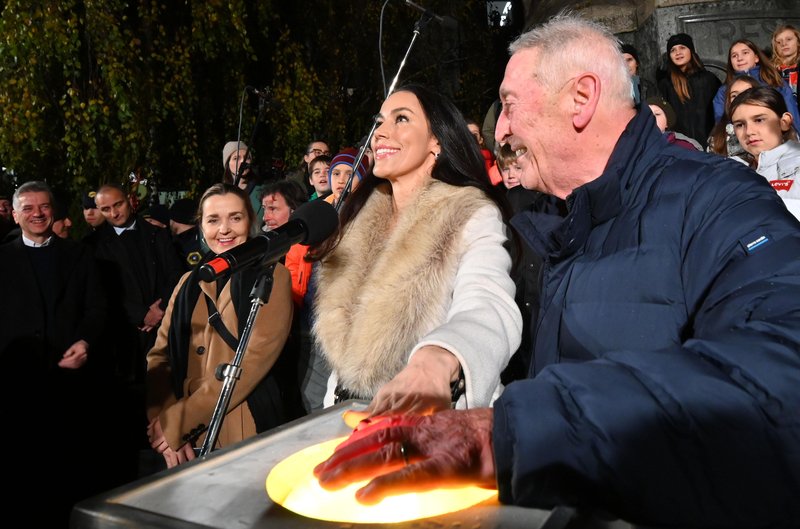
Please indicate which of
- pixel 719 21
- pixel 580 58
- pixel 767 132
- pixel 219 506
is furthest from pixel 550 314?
pixel 719 21

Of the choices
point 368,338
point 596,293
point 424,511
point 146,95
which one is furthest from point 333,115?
point 424,511

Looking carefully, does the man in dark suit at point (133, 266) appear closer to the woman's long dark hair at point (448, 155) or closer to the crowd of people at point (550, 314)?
the crowd of people at point (550, 314)

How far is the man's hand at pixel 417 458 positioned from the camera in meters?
0.80

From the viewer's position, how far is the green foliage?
8617 millimetres

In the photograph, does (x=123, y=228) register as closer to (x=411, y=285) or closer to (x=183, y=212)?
(x=183, y=212)

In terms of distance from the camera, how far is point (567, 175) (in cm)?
169

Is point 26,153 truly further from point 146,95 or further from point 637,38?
point 637,38

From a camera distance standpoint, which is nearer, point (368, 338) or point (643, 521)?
point (643, 521)

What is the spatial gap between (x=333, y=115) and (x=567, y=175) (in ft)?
34.3

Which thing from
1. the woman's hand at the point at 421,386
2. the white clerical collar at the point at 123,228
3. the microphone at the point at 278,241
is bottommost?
the woman's hand at the point at 421,386

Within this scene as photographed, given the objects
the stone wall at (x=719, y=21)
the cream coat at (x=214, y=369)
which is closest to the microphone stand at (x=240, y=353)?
the cream coat at (x=214, y=369)

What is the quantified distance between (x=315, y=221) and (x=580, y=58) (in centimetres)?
87

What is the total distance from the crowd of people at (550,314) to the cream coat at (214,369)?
0.01 meters

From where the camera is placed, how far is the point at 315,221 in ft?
6.59
